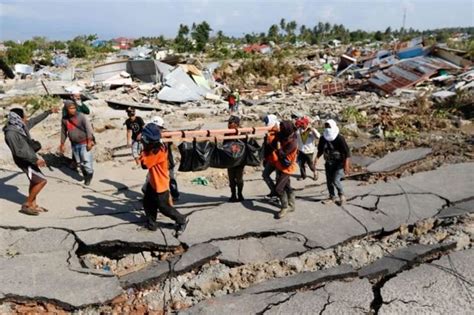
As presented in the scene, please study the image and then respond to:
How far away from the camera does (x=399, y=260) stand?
14.8 ft

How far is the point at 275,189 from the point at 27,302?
3178 mm

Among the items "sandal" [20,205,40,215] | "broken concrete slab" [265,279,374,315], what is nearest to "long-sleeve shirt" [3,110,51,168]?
"sandal" [20,205,40,215]

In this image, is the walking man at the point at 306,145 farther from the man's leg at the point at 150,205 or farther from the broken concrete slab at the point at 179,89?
the broken concrete slab at the point at 179,89

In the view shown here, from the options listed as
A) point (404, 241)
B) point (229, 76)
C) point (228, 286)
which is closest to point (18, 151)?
point (228, 286)

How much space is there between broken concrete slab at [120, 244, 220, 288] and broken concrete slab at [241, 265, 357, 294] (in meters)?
0.68

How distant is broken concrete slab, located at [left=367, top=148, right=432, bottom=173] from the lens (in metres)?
7.67

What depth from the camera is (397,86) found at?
1653 centimetres

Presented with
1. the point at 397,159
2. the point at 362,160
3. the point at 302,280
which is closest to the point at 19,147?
the point at 302,280

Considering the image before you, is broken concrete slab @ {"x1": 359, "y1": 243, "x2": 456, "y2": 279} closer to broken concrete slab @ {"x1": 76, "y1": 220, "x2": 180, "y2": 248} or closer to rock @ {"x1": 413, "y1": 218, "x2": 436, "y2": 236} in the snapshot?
rock @ {"x1": 413, "y1": 218, "x2": 436, "y2": 236}

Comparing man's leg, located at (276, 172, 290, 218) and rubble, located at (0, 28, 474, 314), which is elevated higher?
man's leg, located at (276, 172, 290, 218)

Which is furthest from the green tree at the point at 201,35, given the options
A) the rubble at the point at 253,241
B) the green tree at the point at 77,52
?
the rubble at the point at 253,241

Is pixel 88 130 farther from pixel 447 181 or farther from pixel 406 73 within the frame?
pixel 406 73

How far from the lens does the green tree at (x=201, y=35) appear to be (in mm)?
38775

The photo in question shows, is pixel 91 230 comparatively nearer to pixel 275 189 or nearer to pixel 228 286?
pixel 228 286
